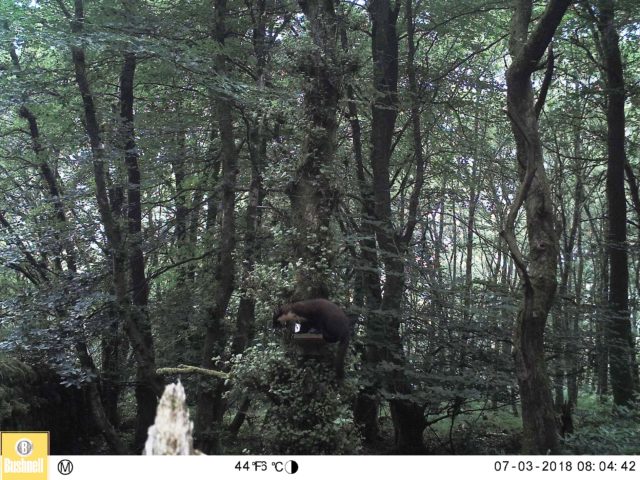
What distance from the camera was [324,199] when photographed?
3795mm

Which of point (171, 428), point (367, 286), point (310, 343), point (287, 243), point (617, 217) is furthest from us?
point (617, 217)

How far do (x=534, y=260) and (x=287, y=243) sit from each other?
1825 mm

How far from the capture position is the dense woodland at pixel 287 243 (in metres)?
3.65

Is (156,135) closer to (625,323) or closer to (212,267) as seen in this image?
(212,267)

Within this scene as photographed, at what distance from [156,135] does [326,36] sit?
3.56 m

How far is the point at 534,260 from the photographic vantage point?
365cm
